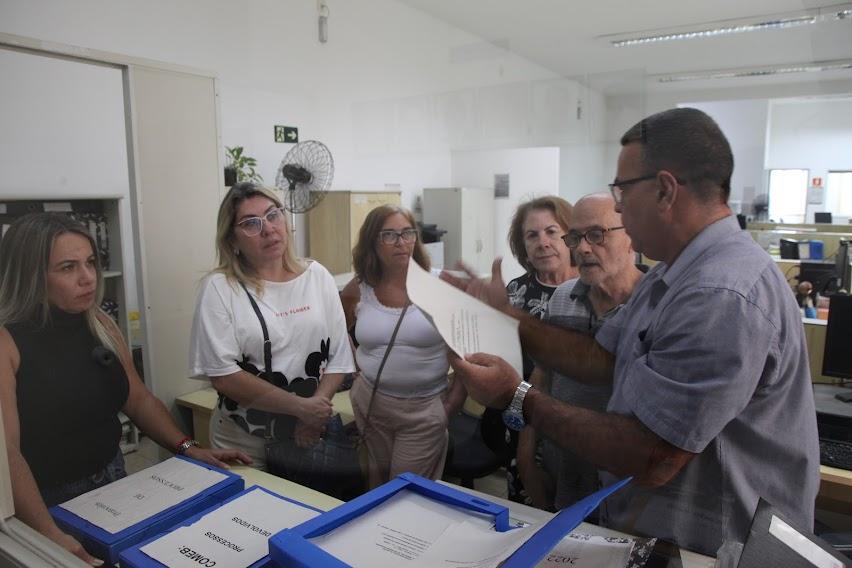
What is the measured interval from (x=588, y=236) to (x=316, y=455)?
91 cm

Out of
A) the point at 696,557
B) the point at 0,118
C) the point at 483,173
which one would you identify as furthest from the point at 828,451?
the point at 0,118

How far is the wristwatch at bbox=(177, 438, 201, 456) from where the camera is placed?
4.52ft

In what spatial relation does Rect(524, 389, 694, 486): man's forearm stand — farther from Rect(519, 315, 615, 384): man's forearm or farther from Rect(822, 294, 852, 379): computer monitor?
Rect(822, 294, 852, 379): computer monitor

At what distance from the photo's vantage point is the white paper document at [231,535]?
3.10ft

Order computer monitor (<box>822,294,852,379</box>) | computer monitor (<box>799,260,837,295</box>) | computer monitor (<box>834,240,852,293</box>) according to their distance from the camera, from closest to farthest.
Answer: computer monitor (<box>822,294,852,379</box>)
computer monitor (<box>799,260,837,295</box>)
computer monitor (<box>834,240,852,293</box>)

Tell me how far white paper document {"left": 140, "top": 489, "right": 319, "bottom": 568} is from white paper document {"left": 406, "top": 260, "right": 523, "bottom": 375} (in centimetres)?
45

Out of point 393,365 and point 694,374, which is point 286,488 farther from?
point 694,374

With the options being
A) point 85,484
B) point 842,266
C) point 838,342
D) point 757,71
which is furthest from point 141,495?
point 842,266

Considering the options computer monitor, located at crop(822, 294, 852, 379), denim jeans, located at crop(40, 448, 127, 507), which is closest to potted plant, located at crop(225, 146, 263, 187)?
denim jeans, located at crop(40, 448, 127, 507)

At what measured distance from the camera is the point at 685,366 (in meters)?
0.76

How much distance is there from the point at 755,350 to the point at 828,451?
1069 millimetres

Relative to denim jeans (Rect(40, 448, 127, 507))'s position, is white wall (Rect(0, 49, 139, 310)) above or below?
above

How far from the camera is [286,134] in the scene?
63.0 inches

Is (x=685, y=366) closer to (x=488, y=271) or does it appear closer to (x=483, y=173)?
(x=488, y=271)
